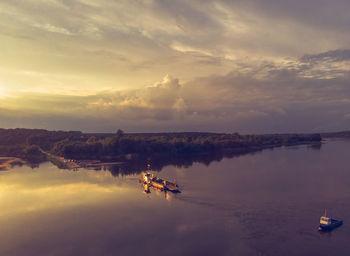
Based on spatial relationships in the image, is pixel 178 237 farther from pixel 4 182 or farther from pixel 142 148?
pixel 142 148

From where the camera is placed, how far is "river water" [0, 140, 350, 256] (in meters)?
34.8

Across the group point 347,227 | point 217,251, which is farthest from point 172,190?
point 347,227

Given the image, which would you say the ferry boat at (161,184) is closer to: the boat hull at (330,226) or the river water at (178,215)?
the river water at (178,215)

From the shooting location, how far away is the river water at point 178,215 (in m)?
34.8

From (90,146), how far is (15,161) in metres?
32.1

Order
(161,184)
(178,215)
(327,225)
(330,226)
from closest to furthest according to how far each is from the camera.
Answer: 1. (327,225)
2. (330,226)
3. (178,215)
4. (161,184)

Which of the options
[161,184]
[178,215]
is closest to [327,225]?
[178,215]

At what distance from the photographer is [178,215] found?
1839 inches

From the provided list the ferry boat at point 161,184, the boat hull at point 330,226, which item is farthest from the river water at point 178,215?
the ferry boat at point 161,184

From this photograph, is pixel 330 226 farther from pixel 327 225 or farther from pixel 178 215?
pixel 178 215

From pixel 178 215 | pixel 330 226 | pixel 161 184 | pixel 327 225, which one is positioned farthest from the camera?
pixel 161 184

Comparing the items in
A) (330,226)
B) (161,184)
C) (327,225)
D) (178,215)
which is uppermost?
(161,184)

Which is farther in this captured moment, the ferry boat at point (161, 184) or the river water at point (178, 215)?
the ferry boat at point (161, 184)

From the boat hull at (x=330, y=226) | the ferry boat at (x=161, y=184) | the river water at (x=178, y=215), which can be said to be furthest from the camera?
the ferry boat at (x=161, y=184)
